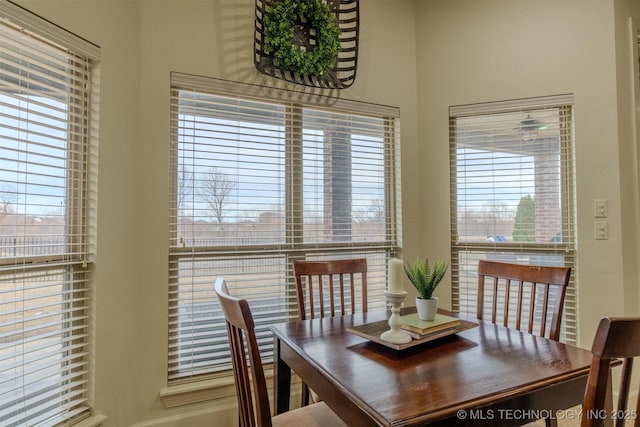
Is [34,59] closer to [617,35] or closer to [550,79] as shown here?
[550,79]

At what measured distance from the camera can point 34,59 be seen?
1526mm

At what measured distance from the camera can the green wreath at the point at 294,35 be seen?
223 cm

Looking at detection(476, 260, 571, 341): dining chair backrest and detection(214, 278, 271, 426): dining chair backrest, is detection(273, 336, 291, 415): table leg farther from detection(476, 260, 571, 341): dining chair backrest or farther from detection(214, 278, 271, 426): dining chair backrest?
detection(476, 260, 571, 341): dining chair backrest

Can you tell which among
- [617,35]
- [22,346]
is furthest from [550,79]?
[22,346]

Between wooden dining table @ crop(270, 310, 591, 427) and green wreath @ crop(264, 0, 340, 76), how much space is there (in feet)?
5.58

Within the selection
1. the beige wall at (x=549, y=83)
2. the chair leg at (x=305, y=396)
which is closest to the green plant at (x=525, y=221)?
the beige wall at (x=549, y=83)

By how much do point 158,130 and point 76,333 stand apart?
1.15m

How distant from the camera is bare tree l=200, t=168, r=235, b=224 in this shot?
220 centimetres

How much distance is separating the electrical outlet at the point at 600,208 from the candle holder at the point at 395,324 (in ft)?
6.09

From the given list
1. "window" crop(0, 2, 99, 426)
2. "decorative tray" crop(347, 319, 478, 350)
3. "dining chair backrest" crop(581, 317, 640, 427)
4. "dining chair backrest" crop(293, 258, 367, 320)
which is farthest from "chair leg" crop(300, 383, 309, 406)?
"dining chair backrest" crop(581, 317, 640, 427)

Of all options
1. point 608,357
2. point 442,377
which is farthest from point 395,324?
point 608,357

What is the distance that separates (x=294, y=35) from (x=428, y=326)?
1.97 meters

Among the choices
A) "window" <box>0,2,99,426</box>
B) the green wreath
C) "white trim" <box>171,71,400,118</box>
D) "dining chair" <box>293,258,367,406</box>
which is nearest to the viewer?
"window" <box>0,2,99,426</box>

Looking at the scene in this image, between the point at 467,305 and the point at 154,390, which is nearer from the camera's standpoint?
the point at 154,390
